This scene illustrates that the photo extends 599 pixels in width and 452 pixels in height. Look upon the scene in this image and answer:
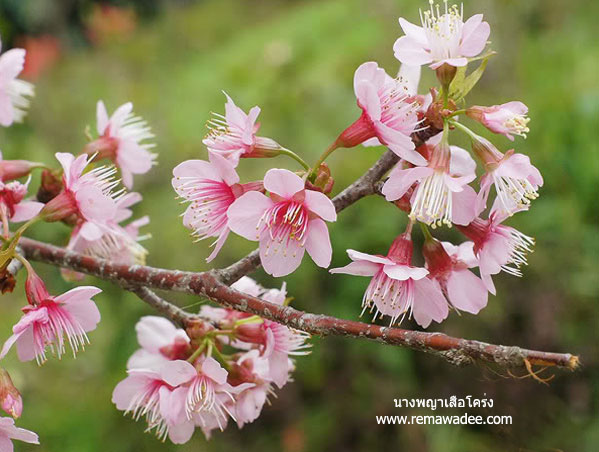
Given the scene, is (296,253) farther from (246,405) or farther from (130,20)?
(130,20)

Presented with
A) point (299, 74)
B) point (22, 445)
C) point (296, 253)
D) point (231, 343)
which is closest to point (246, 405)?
point (231, 343)

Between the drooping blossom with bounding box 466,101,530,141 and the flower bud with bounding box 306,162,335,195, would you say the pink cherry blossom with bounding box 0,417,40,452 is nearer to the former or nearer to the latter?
the flower bud with bounding box 306,162,335,195

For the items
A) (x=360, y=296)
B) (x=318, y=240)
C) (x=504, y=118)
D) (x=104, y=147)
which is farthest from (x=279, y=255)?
(x=360, y=296)

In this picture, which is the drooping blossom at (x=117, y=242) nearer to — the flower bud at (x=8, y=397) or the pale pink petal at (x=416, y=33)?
the flower bud at (x=8, y=397)

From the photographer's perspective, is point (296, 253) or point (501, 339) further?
point (501, 339)

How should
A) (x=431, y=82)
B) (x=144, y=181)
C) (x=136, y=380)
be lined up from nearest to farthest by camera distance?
(x=136, y=380) < (x=431, y=82) < (x=144, y=181)

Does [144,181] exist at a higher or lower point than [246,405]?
lower

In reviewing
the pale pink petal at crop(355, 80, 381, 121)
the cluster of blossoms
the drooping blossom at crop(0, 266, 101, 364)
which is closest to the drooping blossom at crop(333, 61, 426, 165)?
the pale pink petal at crop(355, 80, 381, 121)
